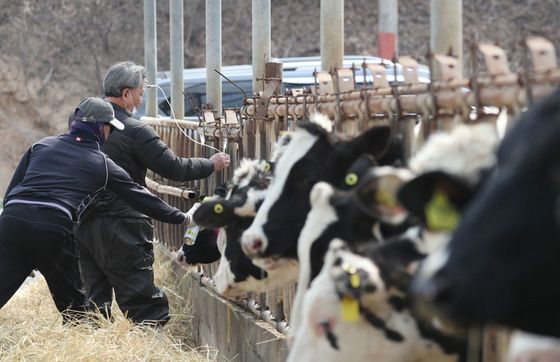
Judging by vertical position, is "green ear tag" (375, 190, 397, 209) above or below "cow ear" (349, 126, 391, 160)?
below

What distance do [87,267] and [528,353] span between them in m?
6.62

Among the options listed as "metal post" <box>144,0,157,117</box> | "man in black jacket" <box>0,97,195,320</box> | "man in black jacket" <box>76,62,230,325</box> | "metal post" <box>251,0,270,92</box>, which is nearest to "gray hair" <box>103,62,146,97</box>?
"man in black jacket" <box>76,62,230,325</box>

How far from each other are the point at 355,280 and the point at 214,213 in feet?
6.63

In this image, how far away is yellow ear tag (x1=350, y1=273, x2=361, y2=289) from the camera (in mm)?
4133

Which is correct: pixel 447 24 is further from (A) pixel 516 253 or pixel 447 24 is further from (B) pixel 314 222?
(A) pixel 516 253

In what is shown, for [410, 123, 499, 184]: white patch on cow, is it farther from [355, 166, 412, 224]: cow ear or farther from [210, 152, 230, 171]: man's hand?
[210, 152, 230, 171]: man's hand

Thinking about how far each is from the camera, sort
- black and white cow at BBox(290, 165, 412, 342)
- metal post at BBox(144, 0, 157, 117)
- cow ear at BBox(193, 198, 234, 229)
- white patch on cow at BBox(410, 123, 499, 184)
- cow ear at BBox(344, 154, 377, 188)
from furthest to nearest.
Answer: metal post at BBox(144, 0, 157, 117) → cow ear at BBox(193, 198, 234, 229) → cow ear at BBox(344, 154, 377, 188) → black and white cow at BBox(290, 165, 412, 342) → white patch on cow at BBox(410, 123, 499, 184)

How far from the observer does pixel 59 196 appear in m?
8.23

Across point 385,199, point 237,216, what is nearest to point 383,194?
point 385,199

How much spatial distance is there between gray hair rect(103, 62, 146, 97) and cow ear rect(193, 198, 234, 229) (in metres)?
3.26

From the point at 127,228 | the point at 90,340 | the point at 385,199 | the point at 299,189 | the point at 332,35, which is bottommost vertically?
the point at 90,340

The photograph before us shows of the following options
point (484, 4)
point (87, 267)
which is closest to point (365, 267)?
point (87, 267)

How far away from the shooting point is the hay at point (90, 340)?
8.23 meters

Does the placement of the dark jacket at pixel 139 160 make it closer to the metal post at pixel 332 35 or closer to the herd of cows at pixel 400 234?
the metal post at pixel 332 35
